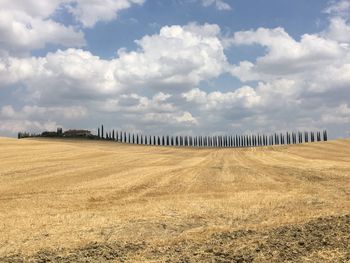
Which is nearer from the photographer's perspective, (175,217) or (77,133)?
(175,217)

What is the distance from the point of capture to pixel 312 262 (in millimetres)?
9359

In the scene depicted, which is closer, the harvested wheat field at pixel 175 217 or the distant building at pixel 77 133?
the harvested wheat field at pixel 175 217

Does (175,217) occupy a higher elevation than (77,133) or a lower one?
lower

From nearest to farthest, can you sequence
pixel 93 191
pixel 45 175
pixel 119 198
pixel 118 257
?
pixel 118 257
pixel 119 198
pixel 93 191
pixel 45 175

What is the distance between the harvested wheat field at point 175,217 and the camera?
429 inches

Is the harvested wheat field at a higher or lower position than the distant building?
lower

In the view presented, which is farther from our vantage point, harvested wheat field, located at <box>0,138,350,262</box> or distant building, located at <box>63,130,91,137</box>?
distant building, located at <box>63,130,91,137</box>

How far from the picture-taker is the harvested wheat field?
1090cm

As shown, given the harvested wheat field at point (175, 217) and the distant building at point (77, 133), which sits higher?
the distant building at point (77, 133)

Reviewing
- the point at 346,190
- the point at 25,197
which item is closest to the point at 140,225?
the point at 25,197

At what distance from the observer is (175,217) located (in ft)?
51.5

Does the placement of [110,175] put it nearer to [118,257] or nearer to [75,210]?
[75,210]

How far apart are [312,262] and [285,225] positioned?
4.03m

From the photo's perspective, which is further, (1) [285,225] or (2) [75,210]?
(2) [75,210]
